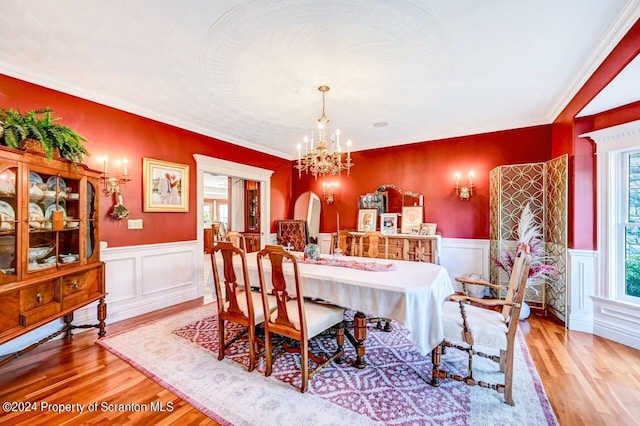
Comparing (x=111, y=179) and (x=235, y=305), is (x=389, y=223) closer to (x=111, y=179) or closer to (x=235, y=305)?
(x=235, y=305)

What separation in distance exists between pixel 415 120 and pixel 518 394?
3.25 m

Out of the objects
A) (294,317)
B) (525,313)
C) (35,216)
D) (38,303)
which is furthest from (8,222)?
(525,313)

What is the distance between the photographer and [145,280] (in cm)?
362

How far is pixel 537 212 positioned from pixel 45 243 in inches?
215

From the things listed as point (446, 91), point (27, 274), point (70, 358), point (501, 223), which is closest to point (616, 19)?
point (446, 91)

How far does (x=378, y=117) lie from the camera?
3.83 m

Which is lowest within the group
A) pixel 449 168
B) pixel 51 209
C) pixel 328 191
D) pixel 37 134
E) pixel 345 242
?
pixel 345 242

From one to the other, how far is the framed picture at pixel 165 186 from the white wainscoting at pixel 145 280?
528 millimetres

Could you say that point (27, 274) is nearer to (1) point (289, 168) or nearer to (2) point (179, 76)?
(2) point (179, 76)

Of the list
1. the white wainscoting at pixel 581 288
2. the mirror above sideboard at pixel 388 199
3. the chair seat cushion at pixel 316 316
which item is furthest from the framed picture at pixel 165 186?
the white wainscoting at pixel 581 288

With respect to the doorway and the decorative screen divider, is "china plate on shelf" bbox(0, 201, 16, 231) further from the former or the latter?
the decorative screen divider

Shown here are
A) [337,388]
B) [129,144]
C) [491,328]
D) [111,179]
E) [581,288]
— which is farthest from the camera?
[129,144]

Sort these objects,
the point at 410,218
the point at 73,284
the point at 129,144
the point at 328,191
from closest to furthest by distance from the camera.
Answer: the point at 73,284, the point at 129,144, the point at 410,218, the point at 328,191

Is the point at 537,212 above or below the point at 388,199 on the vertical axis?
below
